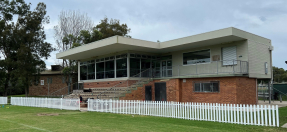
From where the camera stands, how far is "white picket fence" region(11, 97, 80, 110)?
665 inches

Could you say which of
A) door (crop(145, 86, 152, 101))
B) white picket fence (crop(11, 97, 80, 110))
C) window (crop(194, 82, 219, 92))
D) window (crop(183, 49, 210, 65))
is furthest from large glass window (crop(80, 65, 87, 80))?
window (crop(194, 82, 219, 92))

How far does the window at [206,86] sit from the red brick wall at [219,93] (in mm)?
288

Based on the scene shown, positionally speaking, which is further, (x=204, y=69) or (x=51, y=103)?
(x=204, y=69)

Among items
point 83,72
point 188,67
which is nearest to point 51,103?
point 83,72

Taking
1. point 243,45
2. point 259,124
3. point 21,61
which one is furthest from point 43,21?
point 259,124

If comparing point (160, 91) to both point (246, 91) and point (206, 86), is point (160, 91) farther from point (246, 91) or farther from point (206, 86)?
point (246, 91)

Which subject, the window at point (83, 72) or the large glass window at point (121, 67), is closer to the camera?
the large glass window at point (121, 67)

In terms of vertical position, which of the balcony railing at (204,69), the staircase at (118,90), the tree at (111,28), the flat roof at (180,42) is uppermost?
the tree at (111,28)

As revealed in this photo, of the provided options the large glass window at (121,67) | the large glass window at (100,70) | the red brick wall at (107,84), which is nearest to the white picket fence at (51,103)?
the red brick wall at (107,84)

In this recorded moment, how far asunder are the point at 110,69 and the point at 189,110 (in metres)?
12.2

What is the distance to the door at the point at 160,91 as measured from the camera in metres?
20.7

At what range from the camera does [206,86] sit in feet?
61.2

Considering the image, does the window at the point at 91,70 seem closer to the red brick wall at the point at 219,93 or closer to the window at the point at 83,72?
the window at the point at 83,72

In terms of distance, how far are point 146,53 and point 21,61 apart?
16650 mm
